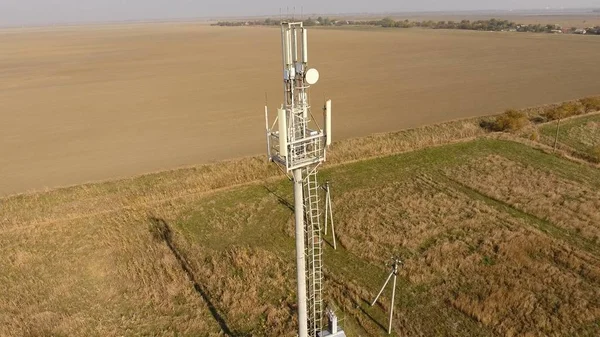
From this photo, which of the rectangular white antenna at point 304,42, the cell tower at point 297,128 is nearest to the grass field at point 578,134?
the cell tower at point 297,128

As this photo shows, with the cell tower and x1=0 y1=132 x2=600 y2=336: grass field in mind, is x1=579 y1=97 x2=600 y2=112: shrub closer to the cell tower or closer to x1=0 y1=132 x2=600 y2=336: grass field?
x1=0 y1=132 x2=600 y2=336: grass field

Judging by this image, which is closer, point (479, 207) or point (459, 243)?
point (459, 243)

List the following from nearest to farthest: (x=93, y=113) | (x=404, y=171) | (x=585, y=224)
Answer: (x=585, y=224), (x=404, y=171), (x=93, y=113)

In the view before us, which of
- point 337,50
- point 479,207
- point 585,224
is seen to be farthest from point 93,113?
point 337,50

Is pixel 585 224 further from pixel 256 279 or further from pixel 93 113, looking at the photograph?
pixel 93 113

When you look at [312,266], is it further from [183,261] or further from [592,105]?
[592,105]

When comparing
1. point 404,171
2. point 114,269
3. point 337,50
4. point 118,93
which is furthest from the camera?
point 337,50

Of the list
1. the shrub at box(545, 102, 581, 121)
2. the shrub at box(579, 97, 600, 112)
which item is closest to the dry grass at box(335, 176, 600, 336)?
the shrub at box(545, 102, 581, 121)

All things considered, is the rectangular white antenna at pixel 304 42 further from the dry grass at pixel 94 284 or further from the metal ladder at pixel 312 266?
the dry grass at pixel 94 284
